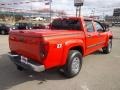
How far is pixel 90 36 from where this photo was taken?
6805 millimetres

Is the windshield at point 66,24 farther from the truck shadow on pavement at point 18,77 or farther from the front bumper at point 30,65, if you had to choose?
the front bumper at point 30,65

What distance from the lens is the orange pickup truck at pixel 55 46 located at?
476cm

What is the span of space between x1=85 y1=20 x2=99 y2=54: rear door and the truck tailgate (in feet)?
7.60

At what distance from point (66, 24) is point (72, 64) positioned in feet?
6.17

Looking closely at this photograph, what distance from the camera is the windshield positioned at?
6.64 meters

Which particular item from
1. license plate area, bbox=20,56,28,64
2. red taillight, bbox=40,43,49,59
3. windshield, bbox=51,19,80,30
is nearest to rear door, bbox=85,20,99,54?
windshield, bbox=51,19,80,30

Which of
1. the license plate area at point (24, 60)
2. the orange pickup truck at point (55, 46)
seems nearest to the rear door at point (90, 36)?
the orange pickup truck at point (55, 46)

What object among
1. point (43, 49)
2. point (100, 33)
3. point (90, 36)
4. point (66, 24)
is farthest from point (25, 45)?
point (100, 33)

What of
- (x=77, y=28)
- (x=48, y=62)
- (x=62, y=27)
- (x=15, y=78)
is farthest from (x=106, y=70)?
(x=15, y=78)

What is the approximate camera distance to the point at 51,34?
4879 millimetres

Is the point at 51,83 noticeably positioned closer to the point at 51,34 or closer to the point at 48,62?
the point at 48,62

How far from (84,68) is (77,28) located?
1476mm

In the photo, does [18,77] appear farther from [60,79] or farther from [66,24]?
[66,24]

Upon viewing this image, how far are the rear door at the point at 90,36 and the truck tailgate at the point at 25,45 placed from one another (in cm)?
232
